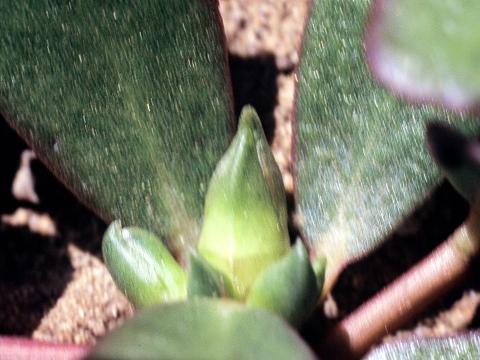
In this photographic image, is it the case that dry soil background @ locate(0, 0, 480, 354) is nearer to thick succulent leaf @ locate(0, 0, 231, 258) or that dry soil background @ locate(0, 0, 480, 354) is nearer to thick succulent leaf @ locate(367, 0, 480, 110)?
thick succulent leaf @ locate(0, 0, 231, 258)

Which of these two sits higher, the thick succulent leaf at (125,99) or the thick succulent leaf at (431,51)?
the thick succulent leaf at (431,51)

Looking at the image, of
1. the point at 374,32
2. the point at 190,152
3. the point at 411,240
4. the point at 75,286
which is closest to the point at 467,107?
the point at 374,32

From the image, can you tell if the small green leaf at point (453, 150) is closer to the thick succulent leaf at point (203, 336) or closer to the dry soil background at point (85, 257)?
the thick succulent leaf at point (203, 336)

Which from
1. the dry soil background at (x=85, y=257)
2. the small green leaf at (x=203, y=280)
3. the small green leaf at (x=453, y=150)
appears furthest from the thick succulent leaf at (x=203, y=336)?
the dry soil background at (x=85, y=257)

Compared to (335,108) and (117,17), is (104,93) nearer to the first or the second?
(117,17)

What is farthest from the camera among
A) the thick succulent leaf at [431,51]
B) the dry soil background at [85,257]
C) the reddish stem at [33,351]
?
the dry soil background at [85,257]

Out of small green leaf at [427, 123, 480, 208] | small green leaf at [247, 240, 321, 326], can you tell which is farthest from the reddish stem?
small green leaf at [427, 123, 480, 208]

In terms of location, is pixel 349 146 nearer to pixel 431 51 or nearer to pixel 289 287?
pixel 289 287
